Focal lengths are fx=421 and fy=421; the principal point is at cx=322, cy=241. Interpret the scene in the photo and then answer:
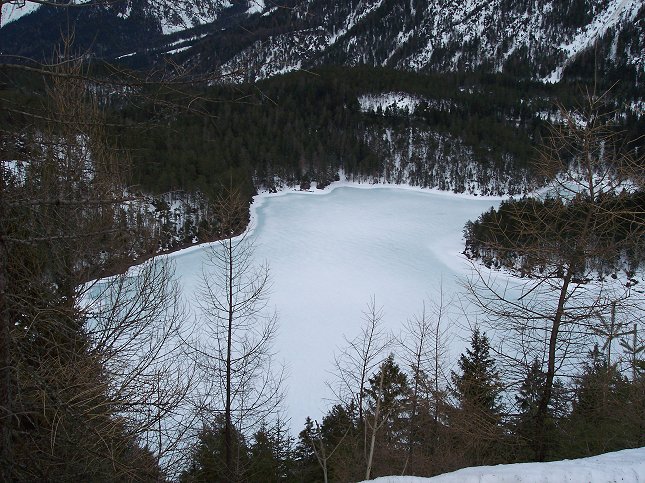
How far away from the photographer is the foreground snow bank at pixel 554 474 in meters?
2.39

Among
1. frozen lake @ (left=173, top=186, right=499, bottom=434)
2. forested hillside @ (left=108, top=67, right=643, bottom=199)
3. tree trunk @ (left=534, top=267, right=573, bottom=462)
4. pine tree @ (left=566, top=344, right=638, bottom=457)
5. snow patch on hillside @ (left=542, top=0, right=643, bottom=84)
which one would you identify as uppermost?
snow patch on hillside @ (left=542, top=0, right=643, bottom=84)

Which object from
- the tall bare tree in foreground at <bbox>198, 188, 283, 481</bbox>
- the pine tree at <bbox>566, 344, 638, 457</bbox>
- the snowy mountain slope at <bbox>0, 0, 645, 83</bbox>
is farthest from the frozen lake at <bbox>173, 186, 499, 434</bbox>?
the snowy mountain slope at <bbox>0, 0, 645, 83</bbox>

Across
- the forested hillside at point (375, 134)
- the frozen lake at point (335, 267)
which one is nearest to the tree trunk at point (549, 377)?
the frozen lake at point (335, 267)

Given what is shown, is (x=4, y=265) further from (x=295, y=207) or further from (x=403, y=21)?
(x=403, y=21)

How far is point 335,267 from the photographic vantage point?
95.7ft

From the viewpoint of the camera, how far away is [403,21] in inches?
5866

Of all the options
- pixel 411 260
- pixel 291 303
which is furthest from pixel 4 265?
pixel 411 260

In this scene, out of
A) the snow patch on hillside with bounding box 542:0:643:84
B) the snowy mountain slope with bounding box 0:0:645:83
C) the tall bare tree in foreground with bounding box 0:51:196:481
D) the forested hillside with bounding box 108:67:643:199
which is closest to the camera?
the tall bare tree in foreground with bounding box 0:51:196:481

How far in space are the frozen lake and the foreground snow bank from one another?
887cm

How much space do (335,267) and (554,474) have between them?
26.7 meters

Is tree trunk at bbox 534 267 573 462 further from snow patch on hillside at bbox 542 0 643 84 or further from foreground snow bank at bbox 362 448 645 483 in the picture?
snow patch on hillside at bbox 542 0 643 84

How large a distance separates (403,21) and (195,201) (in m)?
139

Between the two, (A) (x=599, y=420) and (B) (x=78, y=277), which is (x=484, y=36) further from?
(B) (x=78, y=277)

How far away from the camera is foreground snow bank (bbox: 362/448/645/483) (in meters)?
2.39
